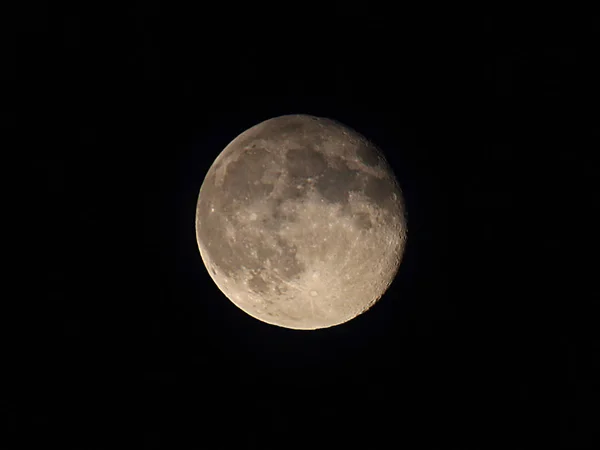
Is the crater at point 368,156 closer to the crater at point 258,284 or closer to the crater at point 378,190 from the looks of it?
the crater at point 378,190

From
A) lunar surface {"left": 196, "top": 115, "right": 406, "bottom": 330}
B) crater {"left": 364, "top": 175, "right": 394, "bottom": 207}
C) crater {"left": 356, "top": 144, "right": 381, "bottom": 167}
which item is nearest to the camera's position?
lunar surface {"left": 196, "top": 115, "right": 406, "bottom": 330}

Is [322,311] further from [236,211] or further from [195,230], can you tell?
[195,230]

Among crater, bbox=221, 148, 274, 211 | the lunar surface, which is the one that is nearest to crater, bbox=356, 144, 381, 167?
the lunar surface

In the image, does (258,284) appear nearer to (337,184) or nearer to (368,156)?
(337,184)

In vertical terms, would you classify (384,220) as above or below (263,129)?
below

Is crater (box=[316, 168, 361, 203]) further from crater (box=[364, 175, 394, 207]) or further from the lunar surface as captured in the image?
crater (box=[364, 175, 394, 207])

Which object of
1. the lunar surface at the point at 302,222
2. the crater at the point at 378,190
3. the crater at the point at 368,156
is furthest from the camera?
the crater at the point at 368,156

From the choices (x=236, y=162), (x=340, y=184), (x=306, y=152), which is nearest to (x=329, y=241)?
(x=340, y=184)

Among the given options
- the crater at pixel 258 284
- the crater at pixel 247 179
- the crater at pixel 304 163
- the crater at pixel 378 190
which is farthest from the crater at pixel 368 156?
the crater at pixel 258 284
